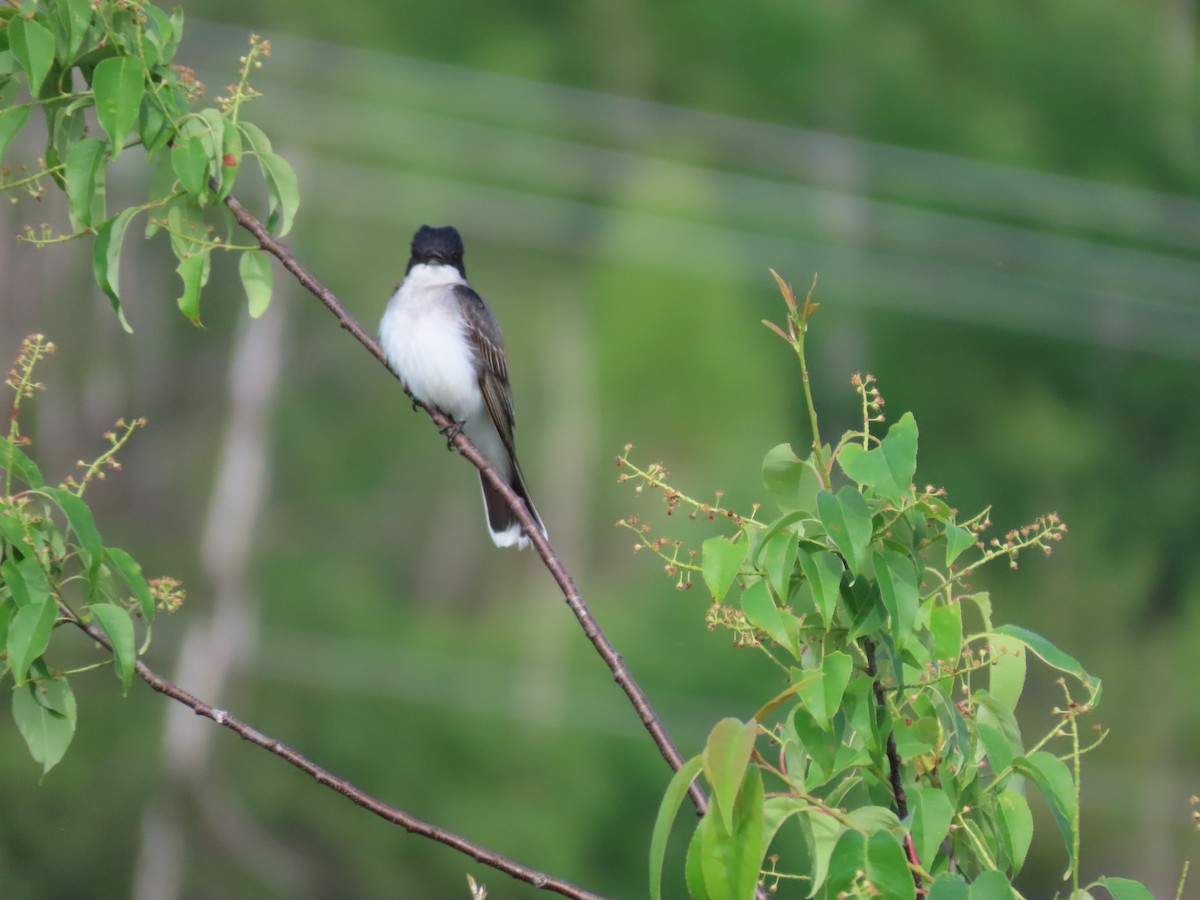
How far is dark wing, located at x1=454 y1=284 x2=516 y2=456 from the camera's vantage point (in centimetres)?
579

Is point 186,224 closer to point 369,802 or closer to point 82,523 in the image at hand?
point 82,523

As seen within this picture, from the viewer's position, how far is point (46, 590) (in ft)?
6.97

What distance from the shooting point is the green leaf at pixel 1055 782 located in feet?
6.27

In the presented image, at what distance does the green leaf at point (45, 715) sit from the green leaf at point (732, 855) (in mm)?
898

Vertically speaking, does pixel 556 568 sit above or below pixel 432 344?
below

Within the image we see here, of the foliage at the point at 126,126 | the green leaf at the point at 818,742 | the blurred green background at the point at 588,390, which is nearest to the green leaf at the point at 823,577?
the green leaf at the point at 818,742

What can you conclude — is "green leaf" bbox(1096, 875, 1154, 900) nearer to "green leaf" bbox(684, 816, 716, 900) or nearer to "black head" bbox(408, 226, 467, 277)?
"green leaf" bbox(684, 816, 716, 900)

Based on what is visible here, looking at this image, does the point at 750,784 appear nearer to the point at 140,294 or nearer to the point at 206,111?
the point at 206,111

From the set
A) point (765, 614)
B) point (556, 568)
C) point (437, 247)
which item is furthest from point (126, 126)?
point (437, 247)

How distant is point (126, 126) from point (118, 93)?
64 millimetres

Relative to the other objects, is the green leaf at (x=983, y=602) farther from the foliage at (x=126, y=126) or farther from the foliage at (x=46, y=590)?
the foliage at (x=126, y=126)

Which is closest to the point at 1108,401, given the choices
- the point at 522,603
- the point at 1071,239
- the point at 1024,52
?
the point at 1071,239

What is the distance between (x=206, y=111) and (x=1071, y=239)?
21960 millimetres

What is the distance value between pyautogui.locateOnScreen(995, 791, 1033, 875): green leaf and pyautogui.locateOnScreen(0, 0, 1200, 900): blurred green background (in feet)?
51.9
